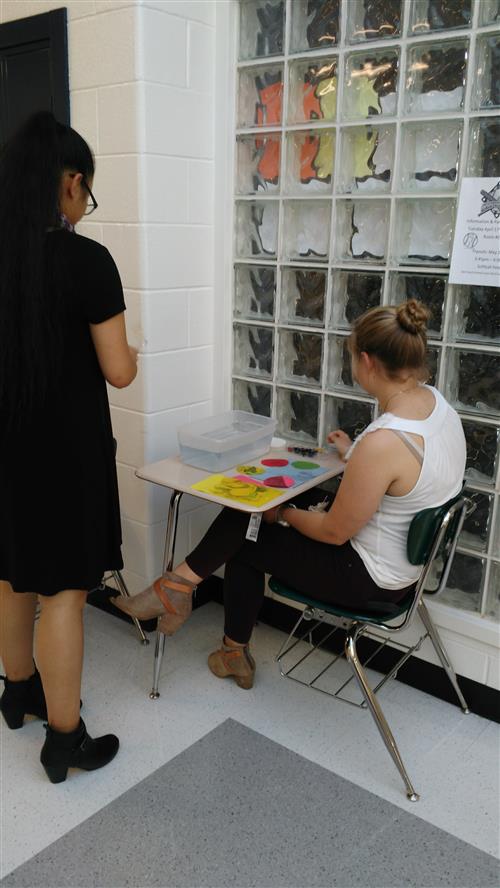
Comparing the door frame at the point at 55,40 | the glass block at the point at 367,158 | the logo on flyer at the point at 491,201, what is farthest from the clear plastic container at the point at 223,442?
the door frame at the point at 55,40

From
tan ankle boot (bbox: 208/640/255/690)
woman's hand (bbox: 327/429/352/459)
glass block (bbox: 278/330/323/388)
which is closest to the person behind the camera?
woman's hand (bbox: 327/429/352/459)

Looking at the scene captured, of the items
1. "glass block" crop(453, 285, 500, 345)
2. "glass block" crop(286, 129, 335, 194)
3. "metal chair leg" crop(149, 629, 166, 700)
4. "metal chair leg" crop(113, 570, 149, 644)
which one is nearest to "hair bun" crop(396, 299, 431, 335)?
"glass block" crop(453, 285, 500, 345)

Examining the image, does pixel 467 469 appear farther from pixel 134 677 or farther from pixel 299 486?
pixel 134 677

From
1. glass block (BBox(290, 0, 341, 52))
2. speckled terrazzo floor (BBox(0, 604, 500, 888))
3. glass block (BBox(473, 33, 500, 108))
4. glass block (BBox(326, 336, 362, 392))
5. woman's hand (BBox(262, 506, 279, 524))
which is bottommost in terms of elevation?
speckled terrazzo floor (BBox(0, 604, 500, 888))

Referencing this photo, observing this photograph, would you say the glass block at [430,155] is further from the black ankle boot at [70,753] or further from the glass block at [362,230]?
the black ankle boot at [70,753]

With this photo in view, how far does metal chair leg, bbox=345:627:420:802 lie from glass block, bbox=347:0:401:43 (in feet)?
5.32

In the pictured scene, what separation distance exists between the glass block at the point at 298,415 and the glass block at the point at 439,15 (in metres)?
1.08

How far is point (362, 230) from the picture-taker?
7.13ft

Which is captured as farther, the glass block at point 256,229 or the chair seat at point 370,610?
the glass block at point 256,229

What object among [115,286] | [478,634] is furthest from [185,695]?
[115,286]

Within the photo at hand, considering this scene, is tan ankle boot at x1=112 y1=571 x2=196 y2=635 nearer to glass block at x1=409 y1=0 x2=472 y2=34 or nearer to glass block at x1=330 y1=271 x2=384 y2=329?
glass block at x1=330 y1=271 x2=384 y2=329

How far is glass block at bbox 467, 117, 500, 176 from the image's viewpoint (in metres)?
1.86

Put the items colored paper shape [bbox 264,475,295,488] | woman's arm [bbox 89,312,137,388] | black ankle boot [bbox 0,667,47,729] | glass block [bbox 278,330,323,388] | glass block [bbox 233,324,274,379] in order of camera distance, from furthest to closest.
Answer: glass block [bbox 233,324,274,379], glass block [bbox 278,330,323,388], black ankle boot [bbox 0,667,47,729], colored paper shape [bbox 264,475,295,488], woman's arm [bbox 89,312,137,388]

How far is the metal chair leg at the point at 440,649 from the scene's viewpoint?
2.07 metres
